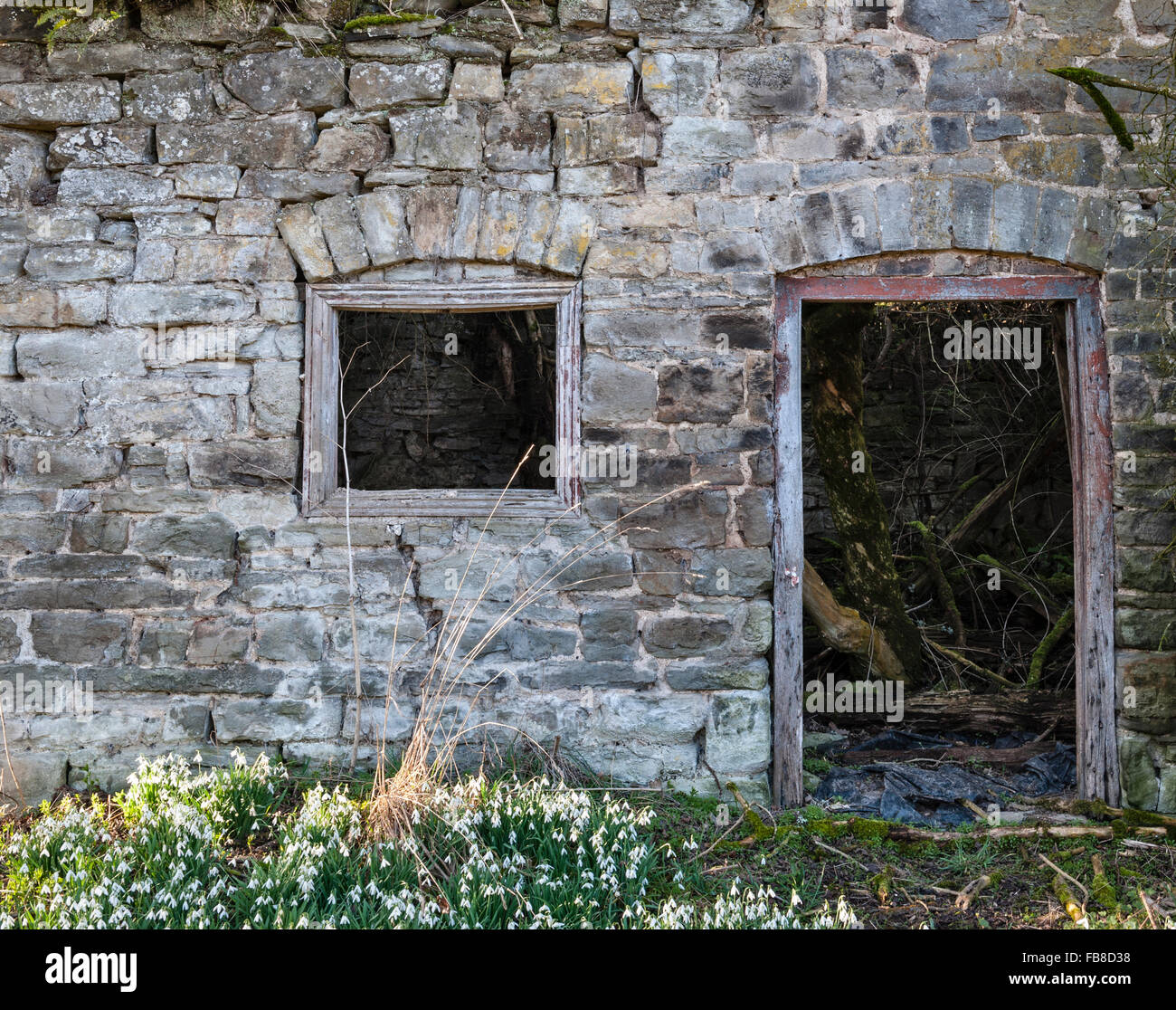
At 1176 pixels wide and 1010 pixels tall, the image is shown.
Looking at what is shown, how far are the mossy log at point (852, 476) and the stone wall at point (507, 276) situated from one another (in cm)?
184

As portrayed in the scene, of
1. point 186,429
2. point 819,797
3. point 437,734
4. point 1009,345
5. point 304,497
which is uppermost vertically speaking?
point 1009,345

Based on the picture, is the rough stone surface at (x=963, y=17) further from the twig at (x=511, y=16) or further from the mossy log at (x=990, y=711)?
the mossy log at (x=990, y=711)

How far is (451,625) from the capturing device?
12.9 feet

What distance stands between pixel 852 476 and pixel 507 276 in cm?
283

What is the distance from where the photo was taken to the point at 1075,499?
4008 mm

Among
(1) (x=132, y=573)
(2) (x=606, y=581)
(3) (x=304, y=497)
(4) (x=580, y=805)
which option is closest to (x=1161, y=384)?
(2) (x=606, y=581)

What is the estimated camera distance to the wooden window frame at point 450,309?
394 cm

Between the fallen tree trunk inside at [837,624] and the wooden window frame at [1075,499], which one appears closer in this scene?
the wooden window frame at [1075,499]

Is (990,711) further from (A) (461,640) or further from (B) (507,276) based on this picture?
(B) (507,276)

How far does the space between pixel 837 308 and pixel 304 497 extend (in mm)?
3433

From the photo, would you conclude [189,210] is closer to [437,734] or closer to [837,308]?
[437,734]

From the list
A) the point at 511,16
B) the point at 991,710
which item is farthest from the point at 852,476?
the point at 511,16

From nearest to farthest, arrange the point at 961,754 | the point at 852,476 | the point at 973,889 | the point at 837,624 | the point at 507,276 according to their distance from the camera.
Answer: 1. the point at 973,889
2. the point at 507,276
3. the point at 961,754
4. the point at 837,624
5. the point at 852,476

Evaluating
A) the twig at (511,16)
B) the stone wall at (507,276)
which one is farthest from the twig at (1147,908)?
the twig at (511,16)
